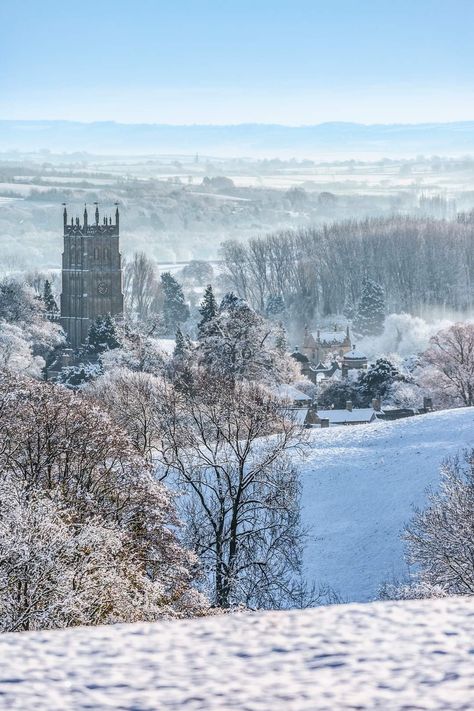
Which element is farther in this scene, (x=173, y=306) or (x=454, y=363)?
(x=173, y=306)

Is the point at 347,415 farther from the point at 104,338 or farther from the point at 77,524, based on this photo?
the point at 77,524

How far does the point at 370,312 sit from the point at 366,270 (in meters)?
9.79

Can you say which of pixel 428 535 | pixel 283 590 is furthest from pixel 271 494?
pixel 428 535

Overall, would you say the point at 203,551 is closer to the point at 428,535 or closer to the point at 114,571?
the point at 428,535

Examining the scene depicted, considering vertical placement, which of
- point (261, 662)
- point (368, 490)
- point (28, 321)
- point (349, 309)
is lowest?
point (349, 309)

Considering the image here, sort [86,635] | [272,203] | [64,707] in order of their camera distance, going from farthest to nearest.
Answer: [272,203] → [86,635] → [64,707]

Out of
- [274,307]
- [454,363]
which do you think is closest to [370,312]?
[274,307]

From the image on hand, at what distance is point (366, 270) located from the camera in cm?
10162

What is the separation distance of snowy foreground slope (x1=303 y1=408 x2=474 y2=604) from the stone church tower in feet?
158

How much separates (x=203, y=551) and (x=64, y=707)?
1879 cm

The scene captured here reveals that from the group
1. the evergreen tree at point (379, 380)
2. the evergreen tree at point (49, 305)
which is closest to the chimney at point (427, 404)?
the evergreen tree at point (379, 380)

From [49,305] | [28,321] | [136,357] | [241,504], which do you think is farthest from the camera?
[49,305]

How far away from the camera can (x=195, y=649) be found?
2734 mm

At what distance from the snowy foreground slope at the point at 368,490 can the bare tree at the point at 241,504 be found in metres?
0.91
